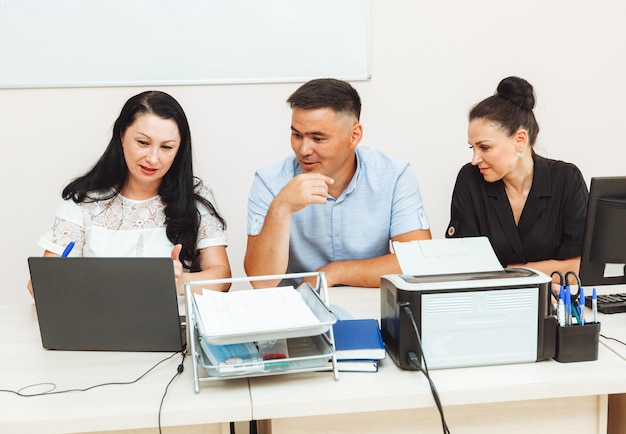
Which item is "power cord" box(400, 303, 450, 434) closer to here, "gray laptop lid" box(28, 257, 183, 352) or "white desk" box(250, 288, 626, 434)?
"white desk" box(250, 288, 626, 434)

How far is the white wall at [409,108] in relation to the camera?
9.24ft

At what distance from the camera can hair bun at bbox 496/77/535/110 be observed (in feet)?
7.55

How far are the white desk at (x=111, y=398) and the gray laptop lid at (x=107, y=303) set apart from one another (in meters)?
0.03

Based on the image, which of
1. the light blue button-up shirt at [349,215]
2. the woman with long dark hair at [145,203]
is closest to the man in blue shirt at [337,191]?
the light blue button-up shirt at [349,215]

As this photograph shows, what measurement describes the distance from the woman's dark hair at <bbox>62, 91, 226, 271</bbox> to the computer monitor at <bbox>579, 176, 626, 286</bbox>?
1115mm

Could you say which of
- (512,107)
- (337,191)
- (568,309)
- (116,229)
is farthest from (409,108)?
(568,309)

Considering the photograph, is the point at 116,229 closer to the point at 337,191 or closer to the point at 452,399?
the point at 337,191

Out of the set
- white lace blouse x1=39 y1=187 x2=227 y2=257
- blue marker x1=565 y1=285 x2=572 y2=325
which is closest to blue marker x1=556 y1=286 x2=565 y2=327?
blue marker x1=565 y1=285 x2=572 y2=325

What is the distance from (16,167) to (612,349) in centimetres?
246

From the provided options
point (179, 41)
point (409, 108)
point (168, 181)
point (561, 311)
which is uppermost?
point (179, 41)

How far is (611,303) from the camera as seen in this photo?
1646 mm

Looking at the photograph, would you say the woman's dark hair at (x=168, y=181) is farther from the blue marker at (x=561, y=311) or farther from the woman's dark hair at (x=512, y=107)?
the blue marker at (x=561, y=311)

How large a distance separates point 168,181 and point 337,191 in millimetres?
557

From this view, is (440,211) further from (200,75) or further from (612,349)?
(612,349)
